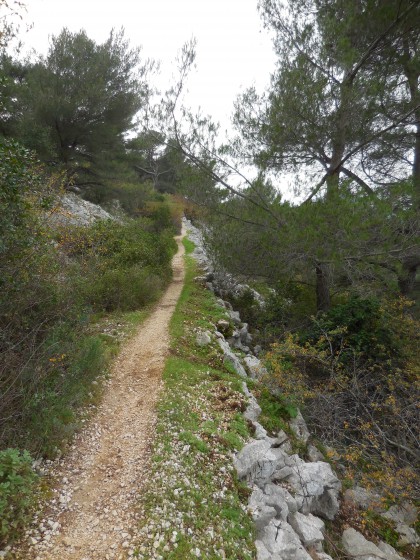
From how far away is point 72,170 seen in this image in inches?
650

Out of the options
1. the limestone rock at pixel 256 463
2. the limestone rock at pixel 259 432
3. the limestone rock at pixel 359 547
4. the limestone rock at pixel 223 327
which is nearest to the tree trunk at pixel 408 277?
the limestone rock at pixel 223 327

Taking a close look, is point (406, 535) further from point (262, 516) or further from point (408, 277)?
point (408, 277)

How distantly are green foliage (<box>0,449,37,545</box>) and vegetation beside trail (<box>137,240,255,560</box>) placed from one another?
1222 millimetres

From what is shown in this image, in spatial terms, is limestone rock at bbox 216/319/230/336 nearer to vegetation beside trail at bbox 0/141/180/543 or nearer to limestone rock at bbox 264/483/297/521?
vegetation beside trail at bbox 0/141/180/543

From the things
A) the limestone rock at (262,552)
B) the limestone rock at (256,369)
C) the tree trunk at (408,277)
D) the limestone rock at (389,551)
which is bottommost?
the limestone rock at (389,551)

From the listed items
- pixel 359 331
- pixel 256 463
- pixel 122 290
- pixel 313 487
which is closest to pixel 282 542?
pixel 256 463

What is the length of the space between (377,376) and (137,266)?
314 inches

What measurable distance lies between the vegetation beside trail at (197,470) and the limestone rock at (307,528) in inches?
32.5

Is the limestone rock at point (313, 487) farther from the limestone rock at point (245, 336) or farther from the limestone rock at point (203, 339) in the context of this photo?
the limestone rock at point (245, 336)

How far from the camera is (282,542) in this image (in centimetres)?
392

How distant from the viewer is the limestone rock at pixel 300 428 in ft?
21.5

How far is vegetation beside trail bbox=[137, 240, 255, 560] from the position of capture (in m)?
3.49

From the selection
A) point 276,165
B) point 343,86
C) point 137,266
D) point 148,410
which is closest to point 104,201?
point 137,266

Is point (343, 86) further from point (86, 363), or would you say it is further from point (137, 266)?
point (86, 363)
